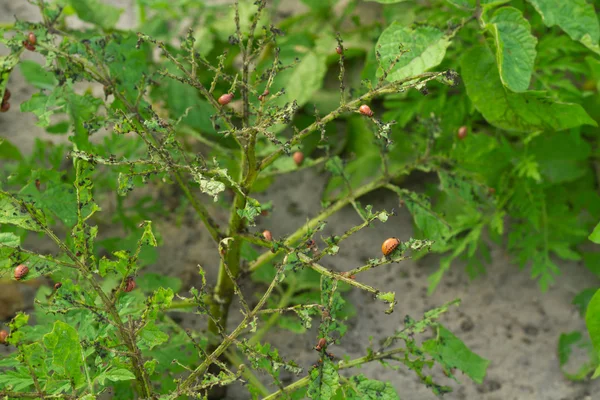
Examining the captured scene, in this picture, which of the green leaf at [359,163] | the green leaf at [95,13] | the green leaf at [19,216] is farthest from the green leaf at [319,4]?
the green leaf at [19,216]

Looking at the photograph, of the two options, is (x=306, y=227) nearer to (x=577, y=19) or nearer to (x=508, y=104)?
(x=508, y=104)

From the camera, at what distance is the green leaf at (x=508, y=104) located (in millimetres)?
1400

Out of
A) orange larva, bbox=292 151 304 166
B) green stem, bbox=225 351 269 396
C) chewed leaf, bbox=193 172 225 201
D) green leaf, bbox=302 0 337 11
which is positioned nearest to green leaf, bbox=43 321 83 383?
chewed leaf, bbox=193 172 225 201

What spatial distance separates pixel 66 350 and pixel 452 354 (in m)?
0.75

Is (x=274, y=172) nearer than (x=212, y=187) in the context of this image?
No

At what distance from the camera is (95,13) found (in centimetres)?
176

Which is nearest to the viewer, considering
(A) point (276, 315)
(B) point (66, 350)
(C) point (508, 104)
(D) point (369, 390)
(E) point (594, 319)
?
(B) point (66, 350)

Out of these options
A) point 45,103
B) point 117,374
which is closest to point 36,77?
point 45,103

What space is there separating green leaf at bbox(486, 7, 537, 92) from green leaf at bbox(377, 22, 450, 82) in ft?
0.35

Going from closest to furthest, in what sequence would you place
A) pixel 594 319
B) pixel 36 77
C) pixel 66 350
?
pixel 66 350
pixel 594 319
pixel 36 77

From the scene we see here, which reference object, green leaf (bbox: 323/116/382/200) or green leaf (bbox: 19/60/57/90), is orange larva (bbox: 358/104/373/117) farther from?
green leaf (bbox: 19/60/57/90)

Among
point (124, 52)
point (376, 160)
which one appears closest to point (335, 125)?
point (376, 160)

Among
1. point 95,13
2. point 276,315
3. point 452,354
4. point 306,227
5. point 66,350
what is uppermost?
point 95,13

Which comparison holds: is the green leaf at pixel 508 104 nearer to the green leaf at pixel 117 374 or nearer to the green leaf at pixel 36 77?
the green leaf at pixel 117 374
